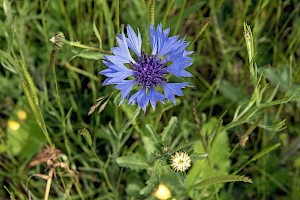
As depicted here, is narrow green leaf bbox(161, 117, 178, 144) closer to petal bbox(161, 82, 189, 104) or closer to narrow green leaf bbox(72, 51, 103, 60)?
petal bbox(161, 82, 189, 104)

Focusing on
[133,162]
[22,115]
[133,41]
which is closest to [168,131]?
[133,162]

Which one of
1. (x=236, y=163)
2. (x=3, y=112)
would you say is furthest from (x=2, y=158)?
(x=236, y=163)

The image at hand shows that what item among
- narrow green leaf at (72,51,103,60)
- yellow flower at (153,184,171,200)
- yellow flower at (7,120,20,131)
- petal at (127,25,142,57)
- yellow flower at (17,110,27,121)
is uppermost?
petal at (127,25,142,57)

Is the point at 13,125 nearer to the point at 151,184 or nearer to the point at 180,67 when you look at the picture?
the point at 151,184

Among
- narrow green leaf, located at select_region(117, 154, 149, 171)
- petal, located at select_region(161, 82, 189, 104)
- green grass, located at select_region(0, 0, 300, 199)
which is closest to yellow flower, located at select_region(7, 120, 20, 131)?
green grass, located at select_region(0, 0, 300, 199)

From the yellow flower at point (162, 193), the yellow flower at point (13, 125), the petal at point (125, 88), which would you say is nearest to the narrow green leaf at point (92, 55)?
the petal at point (125, 88)

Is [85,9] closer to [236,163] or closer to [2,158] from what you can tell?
[2,158]

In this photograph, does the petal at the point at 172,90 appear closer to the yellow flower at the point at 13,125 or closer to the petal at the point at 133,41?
the petal at the point at 133,41
